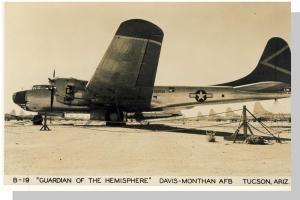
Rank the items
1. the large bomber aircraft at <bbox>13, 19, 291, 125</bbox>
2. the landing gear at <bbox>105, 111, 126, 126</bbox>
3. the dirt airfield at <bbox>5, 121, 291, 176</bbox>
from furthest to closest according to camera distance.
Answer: the landing gear at <bbox>105, 111, 126, 126</bbox>
the large bomber aircraft at <bbox>13, 19, 291, 125</bbox>
the dirt airfield at <bbox>5, 121, 291, 176</bbox>

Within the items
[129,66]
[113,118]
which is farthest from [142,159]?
[113,118]

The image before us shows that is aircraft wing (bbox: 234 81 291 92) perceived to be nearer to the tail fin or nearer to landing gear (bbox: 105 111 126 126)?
the tail fin

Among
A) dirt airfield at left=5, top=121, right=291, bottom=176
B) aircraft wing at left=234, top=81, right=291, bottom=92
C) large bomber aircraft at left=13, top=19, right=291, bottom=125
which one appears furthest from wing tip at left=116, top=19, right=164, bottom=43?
aircraft wing at left=234, top=81, right=291, bottom=92

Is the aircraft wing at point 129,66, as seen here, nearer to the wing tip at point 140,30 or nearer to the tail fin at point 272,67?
the wing tip at point 140,30

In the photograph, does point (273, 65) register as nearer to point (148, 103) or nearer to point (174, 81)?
point (174, 81)

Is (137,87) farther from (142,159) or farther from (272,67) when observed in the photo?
(272,67)

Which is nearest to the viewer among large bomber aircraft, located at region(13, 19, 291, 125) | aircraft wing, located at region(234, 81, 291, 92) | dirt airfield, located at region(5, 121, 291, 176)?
dirt airfield, located at region(5, 121, 291, 176)
